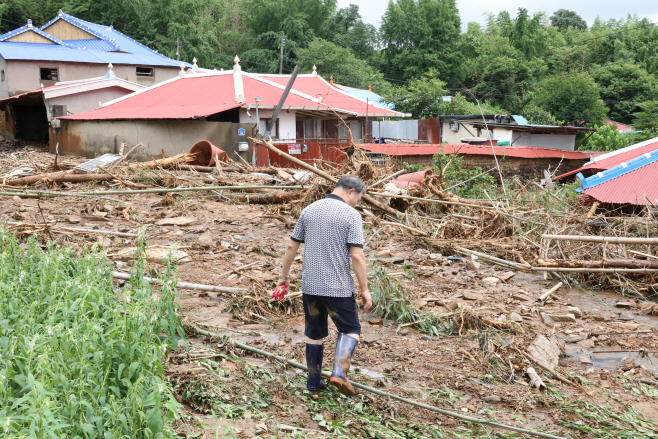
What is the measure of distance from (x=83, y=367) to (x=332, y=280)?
1569mm

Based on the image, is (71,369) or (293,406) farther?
(293,406)

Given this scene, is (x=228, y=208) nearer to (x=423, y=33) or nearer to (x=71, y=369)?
(x=71, y=369)

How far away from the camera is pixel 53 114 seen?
70.4ft

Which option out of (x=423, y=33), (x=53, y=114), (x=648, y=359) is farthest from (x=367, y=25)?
(x=648, y=359)

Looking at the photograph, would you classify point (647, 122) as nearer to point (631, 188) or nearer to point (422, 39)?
point (631, 188)

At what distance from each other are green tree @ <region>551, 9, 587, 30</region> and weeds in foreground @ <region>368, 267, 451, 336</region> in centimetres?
7701

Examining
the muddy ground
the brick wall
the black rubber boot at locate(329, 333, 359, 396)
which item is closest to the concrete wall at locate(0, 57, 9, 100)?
the brick wall

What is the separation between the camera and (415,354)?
4.78m

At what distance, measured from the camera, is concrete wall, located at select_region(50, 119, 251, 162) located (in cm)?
1748

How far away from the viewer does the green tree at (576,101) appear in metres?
30.0

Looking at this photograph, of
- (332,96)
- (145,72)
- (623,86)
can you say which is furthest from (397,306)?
(623,86)

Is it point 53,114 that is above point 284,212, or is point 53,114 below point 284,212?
above

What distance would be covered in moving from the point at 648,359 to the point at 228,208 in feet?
23.1

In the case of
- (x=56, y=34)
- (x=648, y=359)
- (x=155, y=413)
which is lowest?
(x=648, y=359)
